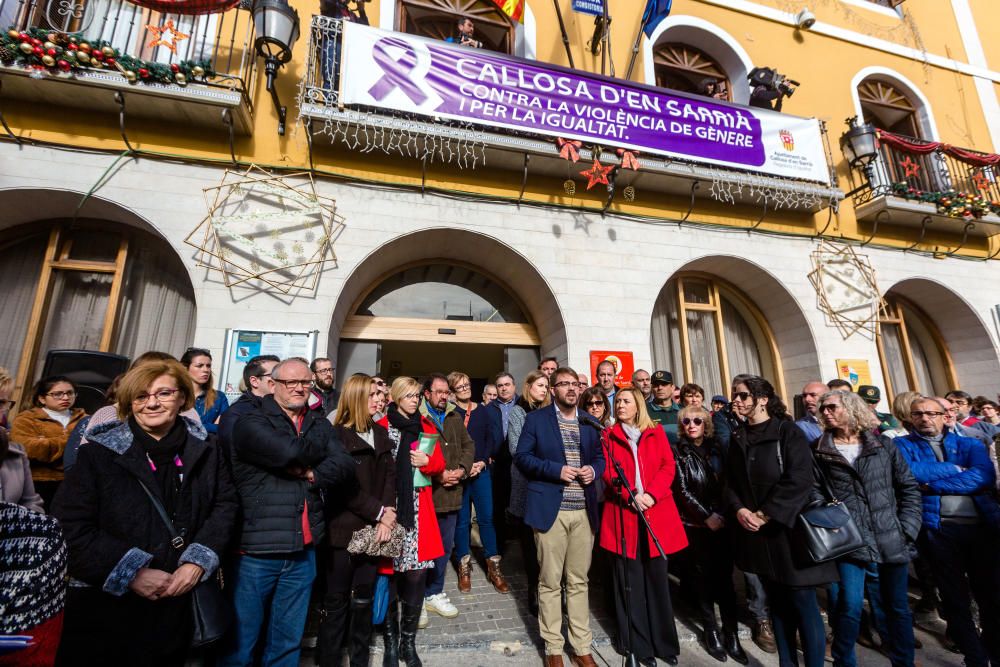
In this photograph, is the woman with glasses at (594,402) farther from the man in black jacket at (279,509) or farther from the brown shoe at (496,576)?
the man in black jacket at (279,509)

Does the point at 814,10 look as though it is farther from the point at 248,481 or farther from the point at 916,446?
the point at 248,481

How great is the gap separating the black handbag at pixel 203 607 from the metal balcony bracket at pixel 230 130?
5109mm

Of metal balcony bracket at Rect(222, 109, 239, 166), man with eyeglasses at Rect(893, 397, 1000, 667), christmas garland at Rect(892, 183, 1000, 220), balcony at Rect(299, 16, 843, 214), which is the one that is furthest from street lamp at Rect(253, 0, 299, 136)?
christmas garland at Rect(892, 183, 1000, 220)

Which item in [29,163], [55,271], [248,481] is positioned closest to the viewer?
[248,481]

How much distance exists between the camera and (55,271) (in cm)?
577

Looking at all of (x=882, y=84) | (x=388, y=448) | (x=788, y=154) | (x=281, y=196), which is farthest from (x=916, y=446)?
(x=882, y=84)

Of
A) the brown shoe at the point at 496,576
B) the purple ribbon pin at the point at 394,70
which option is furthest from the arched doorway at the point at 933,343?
the purple ribbon pin at the point at 394,70

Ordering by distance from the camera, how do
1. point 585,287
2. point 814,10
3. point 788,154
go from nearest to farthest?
point 585,287 → point 788,154 → point 814,10

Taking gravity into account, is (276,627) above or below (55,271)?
below

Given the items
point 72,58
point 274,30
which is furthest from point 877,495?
point 72,58

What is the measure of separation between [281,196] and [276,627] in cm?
510

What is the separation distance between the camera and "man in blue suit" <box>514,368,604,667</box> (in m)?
2.96

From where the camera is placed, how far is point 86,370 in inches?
169

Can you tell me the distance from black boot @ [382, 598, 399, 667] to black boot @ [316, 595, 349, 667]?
304 millimetres
